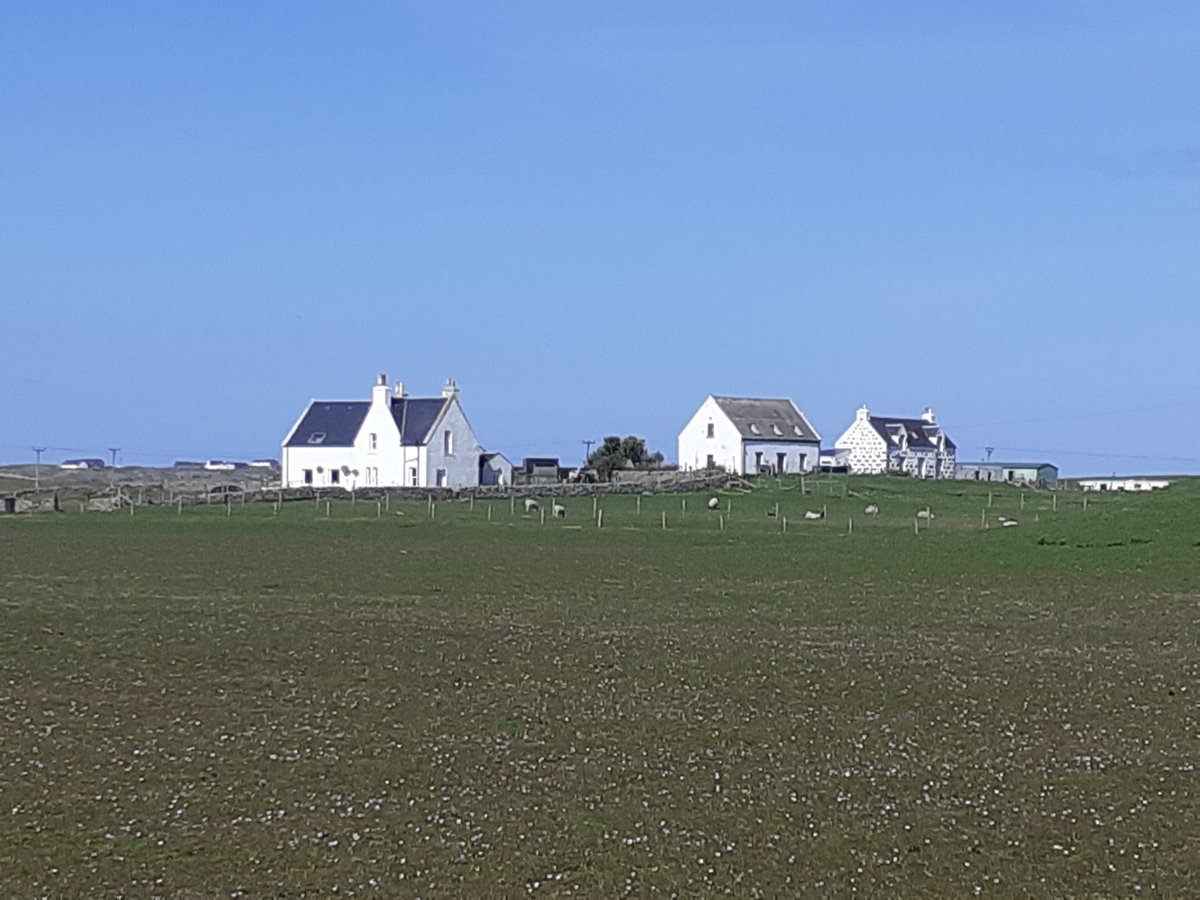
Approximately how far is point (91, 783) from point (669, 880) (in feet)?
21.2

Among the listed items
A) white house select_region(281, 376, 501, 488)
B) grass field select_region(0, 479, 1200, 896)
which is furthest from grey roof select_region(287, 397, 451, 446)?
grass field select_region(0, 479, 1200, 896)

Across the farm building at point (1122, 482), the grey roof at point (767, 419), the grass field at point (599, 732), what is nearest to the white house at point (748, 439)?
the grey roof at point (767, 419)

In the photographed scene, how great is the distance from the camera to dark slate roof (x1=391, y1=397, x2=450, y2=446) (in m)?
107

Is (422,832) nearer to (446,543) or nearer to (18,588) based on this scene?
(18,588)

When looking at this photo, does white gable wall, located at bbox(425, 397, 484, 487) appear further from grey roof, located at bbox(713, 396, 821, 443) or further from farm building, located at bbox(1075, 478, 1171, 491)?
farm building, located at bbox(1075, 478, 1171, 491)

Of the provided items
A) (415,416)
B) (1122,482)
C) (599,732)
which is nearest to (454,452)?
(415,416)

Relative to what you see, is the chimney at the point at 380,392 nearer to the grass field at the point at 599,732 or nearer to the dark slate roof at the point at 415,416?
the dark slate roof at the point at 415,416

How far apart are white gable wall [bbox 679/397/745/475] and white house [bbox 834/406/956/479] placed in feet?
37.7

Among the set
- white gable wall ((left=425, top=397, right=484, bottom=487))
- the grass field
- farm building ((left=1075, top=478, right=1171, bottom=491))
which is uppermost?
white gable wall ((left=425, top=397, right=484, bottom=487))

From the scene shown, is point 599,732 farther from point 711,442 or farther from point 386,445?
point 711,442

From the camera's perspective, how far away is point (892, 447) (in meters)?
125

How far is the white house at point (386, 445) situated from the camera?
350ft

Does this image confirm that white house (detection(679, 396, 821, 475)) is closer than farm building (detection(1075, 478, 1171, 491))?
Yes

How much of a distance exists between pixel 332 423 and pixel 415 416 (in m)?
6.66
